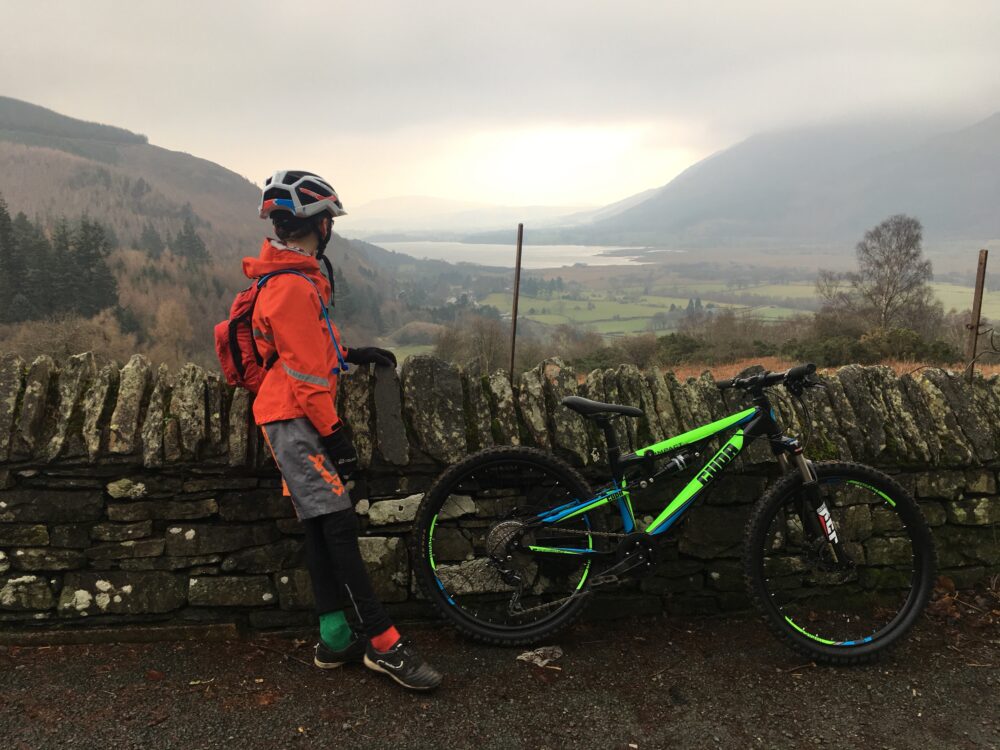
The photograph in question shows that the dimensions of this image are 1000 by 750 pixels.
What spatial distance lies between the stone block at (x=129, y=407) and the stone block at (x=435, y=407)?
1.38 metres

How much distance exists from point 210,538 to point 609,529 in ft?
7.19

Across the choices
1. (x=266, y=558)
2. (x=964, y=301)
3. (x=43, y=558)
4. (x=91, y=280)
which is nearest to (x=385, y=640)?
(x=266, y=558)

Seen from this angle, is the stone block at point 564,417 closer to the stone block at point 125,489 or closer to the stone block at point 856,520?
the stone block at point 856,520

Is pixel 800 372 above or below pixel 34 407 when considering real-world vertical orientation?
above

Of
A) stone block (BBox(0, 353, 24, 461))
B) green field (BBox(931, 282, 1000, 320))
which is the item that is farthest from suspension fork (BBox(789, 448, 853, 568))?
green field (BBox(931, 282, 1000, 320))

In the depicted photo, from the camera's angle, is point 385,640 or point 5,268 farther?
point 5,268

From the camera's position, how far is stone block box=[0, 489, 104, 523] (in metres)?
3.26

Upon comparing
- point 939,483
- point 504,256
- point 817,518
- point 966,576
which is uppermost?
point 504,256

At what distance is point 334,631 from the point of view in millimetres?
3178

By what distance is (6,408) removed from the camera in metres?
3.23

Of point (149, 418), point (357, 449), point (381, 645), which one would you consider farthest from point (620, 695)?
point (149, 418)

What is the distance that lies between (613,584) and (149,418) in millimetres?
2591

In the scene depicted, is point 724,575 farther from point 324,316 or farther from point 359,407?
point 324,316

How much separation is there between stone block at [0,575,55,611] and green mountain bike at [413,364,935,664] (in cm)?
198
